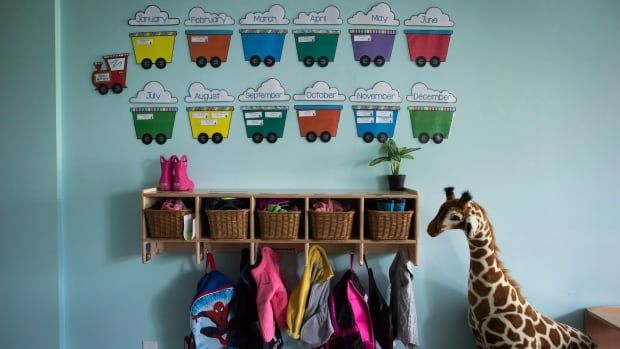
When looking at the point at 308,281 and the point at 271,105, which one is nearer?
the point at 308,281

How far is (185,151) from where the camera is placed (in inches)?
74.8

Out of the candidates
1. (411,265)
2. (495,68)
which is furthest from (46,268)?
(495,68)

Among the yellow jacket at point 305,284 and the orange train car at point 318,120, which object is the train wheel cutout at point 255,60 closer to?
the orange train car at point 318,120

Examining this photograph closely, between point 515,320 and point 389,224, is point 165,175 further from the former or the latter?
point 515,320

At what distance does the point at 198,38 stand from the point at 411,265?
1.69 m

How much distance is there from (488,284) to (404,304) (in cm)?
40

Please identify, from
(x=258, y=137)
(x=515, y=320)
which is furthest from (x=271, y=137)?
(x=515, y=320)

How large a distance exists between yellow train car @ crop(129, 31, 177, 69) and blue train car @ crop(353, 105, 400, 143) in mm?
1076

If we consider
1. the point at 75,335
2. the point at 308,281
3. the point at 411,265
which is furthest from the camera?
the point at 75,335

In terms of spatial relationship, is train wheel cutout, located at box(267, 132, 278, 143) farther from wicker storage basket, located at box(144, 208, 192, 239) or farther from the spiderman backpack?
the spiderman backpack

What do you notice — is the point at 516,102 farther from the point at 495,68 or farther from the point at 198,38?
the point at 198,38

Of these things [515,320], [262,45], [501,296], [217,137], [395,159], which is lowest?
[515,320]

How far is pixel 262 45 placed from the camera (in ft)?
6.14

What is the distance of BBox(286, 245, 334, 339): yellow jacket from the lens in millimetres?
1680
